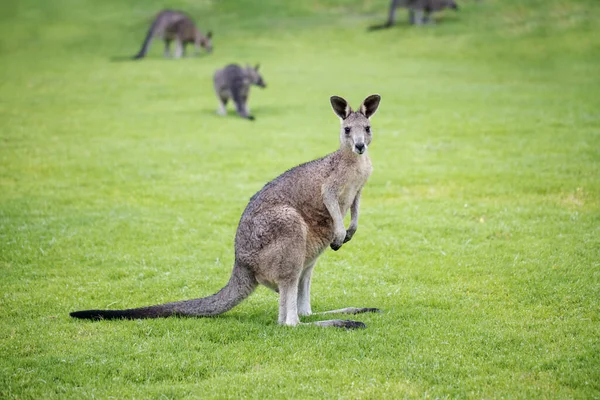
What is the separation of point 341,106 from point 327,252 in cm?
310

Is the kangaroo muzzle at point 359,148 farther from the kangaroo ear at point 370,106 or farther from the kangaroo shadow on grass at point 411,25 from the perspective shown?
the kangaroo shadow on grass at point 411,25

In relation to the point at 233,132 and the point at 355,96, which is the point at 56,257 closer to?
the point at 233,132

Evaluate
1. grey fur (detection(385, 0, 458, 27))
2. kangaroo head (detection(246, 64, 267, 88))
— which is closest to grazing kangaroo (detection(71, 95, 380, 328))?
kangaroo head (detection(246, 64, 267, 88))

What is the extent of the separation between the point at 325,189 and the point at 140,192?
6320 millimetres

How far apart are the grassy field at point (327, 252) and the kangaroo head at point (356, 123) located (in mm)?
1630

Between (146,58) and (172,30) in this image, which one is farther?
(146,58)

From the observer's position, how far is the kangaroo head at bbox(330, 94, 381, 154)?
6.27m

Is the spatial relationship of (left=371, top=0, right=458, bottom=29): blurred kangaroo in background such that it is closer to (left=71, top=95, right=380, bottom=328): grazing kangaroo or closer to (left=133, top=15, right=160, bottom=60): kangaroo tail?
(left=133, top=15, right=160, bottom=60): kangaroo tail

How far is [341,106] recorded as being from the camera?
6559 mm

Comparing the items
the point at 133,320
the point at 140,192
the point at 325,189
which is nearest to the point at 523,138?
the point at 140,192

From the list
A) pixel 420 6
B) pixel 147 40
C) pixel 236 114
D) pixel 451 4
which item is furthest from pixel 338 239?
pixel 451 4

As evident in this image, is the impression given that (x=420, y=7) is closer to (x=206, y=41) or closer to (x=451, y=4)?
(x=451, y=4)

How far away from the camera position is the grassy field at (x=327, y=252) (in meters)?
5.53

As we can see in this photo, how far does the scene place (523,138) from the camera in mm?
15016
